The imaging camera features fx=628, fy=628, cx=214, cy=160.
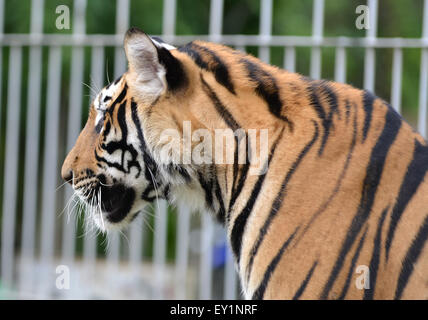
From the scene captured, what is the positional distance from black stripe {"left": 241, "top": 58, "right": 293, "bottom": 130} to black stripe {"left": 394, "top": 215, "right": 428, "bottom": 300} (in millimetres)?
655

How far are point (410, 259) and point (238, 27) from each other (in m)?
6.73

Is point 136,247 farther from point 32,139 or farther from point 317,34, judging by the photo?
point 317,34

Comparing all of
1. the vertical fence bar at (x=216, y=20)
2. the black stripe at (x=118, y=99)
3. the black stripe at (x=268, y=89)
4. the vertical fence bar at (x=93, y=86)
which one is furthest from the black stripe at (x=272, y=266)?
the vertical fence bar at (x=93, y=86)

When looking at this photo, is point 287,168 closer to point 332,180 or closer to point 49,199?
point 332,180

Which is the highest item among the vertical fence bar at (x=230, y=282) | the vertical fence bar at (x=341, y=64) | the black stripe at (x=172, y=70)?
the vertical fence bar at (x=341, y=64)

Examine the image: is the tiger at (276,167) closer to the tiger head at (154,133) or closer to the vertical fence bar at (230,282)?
the tiger head at (154,133)

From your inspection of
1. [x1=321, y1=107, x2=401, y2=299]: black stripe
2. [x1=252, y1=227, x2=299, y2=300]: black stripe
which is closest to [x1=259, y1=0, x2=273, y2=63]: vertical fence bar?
[x1=321, y1=107, x2=401, y2=299]: black stripe

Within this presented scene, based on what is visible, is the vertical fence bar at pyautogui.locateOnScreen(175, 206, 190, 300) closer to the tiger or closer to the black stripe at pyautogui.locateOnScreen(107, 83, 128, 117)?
the tiger

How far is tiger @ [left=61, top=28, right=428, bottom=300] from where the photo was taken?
235 cm

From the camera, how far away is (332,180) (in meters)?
2.43

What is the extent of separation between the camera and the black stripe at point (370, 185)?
2.34 meters

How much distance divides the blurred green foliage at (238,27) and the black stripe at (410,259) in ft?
12.8
